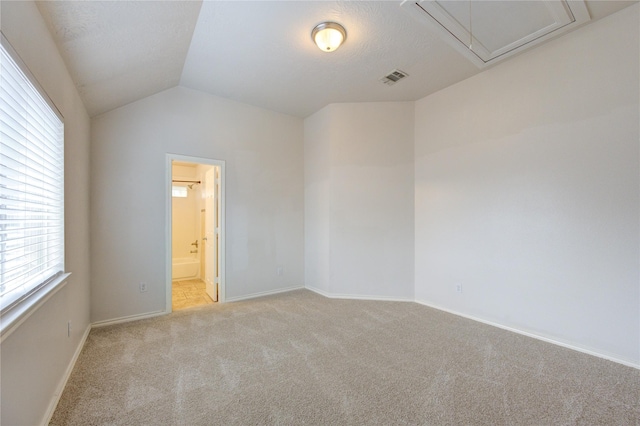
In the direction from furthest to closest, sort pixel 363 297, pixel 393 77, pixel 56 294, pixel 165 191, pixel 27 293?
pixel 363 297, pixel 165 191, pixel 393 77, pixel 56 294, pixel 27 293

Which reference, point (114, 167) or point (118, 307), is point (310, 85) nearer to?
point (114, 167)

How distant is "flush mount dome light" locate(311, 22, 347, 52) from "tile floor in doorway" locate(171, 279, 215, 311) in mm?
3480

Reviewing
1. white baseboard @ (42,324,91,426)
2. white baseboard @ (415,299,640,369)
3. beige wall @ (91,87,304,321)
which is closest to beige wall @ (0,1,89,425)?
white baseboard @ (42,324,91,426)

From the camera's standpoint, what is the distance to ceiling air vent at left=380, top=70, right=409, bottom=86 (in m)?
3.18

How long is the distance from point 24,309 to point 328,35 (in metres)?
2.77

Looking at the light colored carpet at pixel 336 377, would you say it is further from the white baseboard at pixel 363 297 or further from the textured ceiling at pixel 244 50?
the textured ceiling at pixel 244 50

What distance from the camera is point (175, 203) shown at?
591 cm

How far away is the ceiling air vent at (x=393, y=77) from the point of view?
3.18m

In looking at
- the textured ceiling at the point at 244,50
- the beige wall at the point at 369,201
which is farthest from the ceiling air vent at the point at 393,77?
the beige wall at the point at 369,201

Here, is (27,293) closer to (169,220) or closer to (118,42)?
(118,42)

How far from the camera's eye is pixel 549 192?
2672 millimetres

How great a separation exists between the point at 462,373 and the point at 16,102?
10.7 feet

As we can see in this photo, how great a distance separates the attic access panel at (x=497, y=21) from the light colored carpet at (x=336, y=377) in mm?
2845

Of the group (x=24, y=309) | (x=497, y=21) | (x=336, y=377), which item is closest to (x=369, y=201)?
(x=497, y=21)
